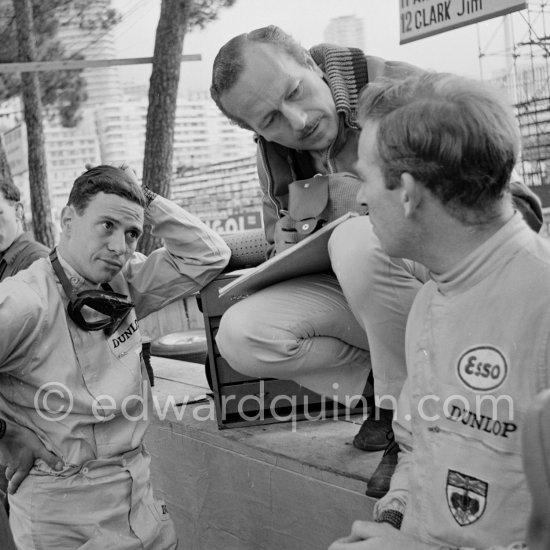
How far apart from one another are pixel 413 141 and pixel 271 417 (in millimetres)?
1654

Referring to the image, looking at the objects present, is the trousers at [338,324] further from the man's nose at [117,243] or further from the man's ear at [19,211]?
the man's ear at [19,211]

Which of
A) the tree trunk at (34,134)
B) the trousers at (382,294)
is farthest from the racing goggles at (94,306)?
the tree trunk at (34,134)

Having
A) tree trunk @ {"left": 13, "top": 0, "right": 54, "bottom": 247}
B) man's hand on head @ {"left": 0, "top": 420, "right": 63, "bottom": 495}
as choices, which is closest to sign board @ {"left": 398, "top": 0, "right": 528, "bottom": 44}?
man's hand on head @ {"left": 0, "top": 420, "right": 63, "bottom": 495}

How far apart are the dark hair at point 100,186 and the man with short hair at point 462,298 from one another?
41.4 inches

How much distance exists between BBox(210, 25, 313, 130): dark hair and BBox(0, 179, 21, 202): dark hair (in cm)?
114

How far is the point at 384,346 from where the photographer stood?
6.23 feet

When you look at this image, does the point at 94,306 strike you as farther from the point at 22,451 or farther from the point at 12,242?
the point at 12,242

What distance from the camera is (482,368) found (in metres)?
1.17

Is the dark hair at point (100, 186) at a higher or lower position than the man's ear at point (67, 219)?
higher

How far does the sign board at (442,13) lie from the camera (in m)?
Answer: 3.73

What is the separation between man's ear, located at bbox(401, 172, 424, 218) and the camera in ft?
3.93

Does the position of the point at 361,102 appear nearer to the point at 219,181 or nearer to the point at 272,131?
the point at 272,131

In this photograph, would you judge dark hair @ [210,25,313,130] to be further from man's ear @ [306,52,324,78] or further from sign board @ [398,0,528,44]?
sign board @ [398,0,528,44]

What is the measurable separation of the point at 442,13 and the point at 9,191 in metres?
2.34
